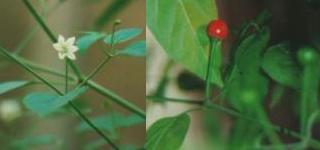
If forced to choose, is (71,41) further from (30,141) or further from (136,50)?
(30,141)

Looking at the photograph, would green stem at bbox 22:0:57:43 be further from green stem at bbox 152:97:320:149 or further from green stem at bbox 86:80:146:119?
green stem at bbox 152:97:320:149

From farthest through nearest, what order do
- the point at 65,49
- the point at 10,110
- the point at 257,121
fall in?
the point at 10,110 → the point at 65,49 → the point at 257,121


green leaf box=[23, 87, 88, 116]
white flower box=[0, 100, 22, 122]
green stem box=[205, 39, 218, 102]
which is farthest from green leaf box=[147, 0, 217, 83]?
white flower box=[0, 100, 22, 122]

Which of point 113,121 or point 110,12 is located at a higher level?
point 110,12

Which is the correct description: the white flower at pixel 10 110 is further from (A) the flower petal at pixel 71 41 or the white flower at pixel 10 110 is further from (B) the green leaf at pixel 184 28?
(B) the green leaf at pixel 184 28

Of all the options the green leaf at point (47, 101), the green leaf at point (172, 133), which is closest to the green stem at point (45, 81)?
the green leaf at point (47, 101)

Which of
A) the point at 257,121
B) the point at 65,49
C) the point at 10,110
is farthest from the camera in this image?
the point at 10,110

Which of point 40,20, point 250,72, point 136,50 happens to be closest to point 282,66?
point 250,72
